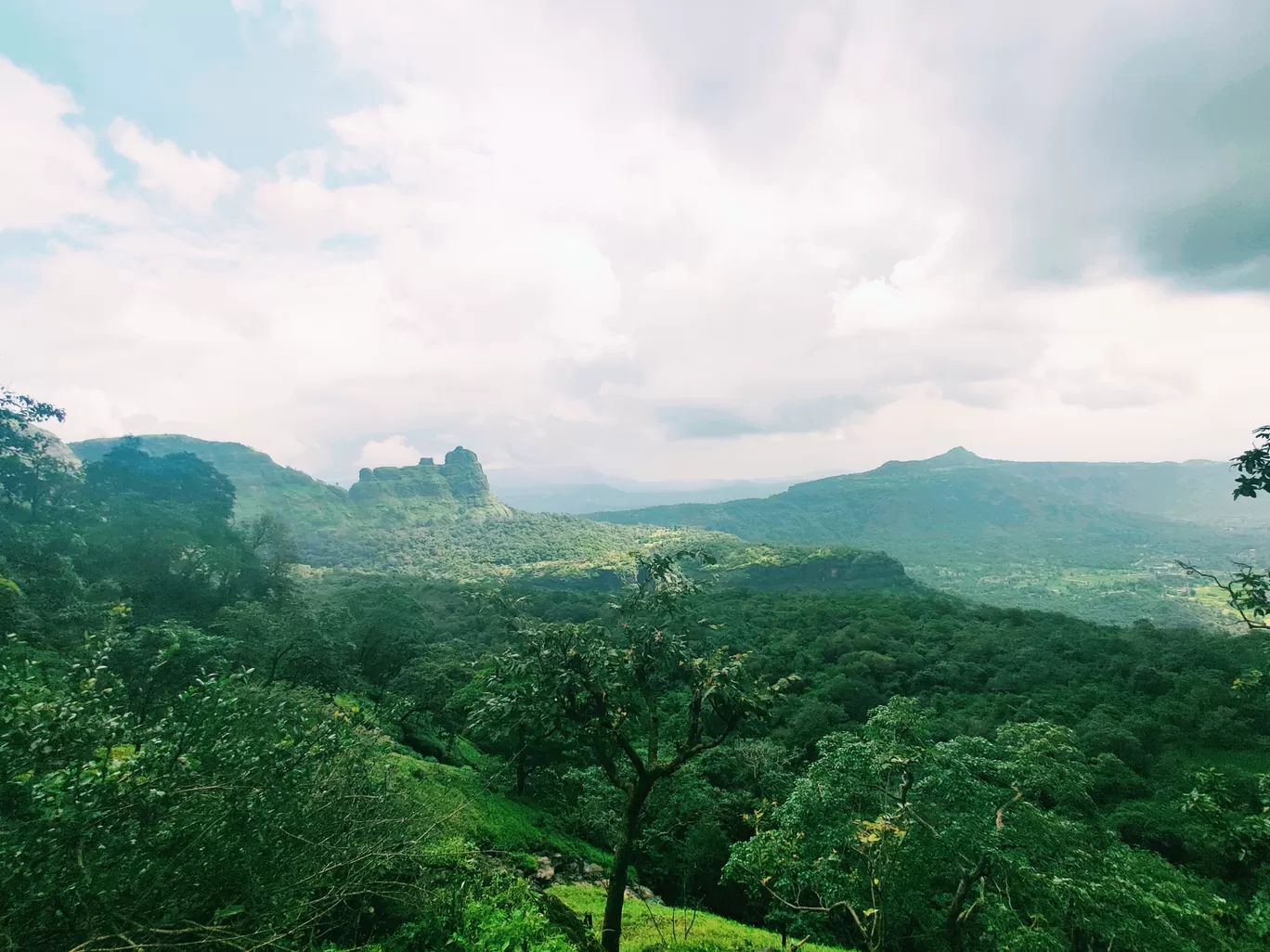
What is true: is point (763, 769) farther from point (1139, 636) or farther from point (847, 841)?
point (1139, 636)

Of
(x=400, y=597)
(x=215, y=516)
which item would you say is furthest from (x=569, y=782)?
(x=215, y=516)

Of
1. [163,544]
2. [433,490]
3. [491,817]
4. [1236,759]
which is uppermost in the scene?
Result: [433,490]

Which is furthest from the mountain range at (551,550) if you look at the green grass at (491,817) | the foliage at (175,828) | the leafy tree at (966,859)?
the foliage at (175,828)

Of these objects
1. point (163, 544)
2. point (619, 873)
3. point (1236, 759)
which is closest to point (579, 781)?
point (619, 873)

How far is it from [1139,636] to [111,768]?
191 ft

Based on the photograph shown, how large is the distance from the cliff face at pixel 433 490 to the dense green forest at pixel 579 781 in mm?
124524

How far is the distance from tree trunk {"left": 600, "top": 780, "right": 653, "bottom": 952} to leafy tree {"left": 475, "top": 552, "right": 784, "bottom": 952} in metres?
0.02

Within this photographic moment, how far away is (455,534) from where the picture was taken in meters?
146

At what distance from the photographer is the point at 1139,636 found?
42344mm

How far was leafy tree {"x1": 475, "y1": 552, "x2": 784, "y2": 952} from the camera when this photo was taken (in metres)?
8.04

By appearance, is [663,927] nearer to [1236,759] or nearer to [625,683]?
[625,683]

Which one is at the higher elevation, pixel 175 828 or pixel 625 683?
pixel 625 683

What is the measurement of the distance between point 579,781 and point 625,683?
15.1 metres

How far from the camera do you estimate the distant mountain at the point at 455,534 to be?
97375 mm
